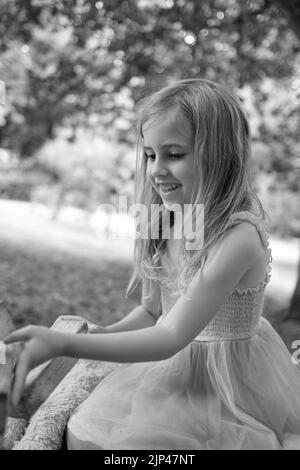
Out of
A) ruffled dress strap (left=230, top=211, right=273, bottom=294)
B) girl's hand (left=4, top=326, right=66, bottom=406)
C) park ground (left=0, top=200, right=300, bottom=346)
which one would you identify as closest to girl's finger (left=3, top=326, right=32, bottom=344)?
girl's hand (left=4, top=326, right=66, bottom=406)

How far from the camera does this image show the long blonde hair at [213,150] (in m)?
1.37

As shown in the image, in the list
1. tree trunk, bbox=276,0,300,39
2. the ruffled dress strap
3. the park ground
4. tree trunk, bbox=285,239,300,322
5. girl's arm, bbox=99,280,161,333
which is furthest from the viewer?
the park ground

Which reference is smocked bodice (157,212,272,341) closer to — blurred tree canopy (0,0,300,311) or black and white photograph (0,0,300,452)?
black and white photograph (0,0,300,452)

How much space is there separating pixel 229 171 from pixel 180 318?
44 cm

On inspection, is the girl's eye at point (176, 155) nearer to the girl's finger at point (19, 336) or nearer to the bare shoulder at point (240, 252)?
the bare shoulder at point (240, 252)

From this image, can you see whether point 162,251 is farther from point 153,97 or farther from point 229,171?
point 153,97

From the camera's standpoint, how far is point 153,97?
1.47 metres

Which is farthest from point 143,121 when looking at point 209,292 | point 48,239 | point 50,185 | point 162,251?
point 50,185

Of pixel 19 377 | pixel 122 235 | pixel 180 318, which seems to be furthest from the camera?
pixel 122 235

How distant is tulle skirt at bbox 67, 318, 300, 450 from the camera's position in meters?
1.19

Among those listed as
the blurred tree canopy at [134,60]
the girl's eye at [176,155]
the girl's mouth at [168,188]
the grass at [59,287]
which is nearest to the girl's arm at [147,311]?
the girl's mouth at [168,188]

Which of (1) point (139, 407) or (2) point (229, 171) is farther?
(2) point (229, 171)

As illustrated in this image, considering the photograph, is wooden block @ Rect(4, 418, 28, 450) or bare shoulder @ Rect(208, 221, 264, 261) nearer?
bare shoulder @ Rect(208, 221, 264, 261)

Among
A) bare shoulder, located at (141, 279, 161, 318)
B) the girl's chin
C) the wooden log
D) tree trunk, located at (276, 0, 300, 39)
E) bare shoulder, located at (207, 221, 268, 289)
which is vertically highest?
tree trunk, located at (276, 0, 300, 39)
